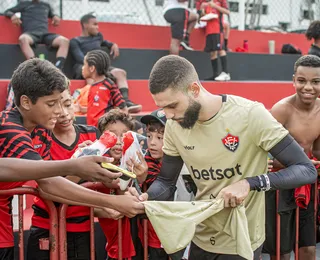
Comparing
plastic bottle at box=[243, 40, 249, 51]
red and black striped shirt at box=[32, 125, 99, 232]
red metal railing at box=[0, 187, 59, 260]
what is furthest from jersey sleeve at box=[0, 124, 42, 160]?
plastic bottle at box=[243, 40, 249, 51]

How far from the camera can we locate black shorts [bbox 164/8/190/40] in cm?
923

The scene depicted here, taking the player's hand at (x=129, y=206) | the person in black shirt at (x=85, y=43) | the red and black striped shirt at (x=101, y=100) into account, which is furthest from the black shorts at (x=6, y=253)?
the person in black shirt at (x=85, y=43)

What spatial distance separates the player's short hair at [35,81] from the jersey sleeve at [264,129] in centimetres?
109

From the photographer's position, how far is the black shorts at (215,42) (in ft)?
30.6

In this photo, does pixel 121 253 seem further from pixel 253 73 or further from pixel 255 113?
pixel 253 73

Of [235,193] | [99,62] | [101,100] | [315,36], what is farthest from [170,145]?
[315,36]

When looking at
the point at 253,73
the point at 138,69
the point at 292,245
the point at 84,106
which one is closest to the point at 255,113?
the point at 292,245

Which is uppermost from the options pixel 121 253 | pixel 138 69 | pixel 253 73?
pixel 121 253

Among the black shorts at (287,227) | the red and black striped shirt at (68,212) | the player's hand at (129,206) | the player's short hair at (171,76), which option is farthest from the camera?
the black shorts at (287,227)

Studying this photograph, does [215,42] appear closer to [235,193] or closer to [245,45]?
[245,45]

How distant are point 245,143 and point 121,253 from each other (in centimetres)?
109

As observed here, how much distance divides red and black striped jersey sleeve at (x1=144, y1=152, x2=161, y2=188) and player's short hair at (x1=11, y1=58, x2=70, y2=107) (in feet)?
3.36

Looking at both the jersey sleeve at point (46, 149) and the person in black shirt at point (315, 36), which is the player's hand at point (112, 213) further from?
the person in black shirt at point (315, 36)

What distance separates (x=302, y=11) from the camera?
1305cm
